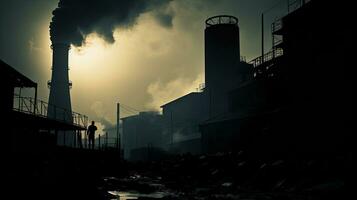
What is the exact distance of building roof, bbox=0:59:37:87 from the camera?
2212 cm

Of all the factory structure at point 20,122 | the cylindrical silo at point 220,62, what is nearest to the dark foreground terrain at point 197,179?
the factory structure at point 20,122

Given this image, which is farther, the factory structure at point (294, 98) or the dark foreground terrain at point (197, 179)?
the factory structure at point (294, 98)

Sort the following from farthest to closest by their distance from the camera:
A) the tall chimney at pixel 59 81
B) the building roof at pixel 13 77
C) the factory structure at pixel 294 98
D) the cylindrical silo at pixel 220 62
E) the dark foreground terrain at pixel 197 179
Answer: the cylindrical silo at pixel 220 62
the tall chimney at pixel 59 81
the factory structure at pixel 294 98
the building roof at pixel 13 77
the dark foreground terrain at pixel 197 179

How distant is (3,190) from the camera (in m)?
9.59

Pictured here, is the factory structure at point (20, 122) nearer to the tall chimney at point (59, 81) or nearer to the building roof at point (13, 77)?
the building roof at point (13, 77)

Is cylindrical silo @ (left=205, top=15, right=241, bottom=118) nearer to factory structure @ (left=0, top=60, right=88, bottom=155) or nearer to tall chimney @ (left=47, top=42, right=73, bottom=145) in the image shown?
tall chimney @ (left=47, top=42, right=73, bottom=145)

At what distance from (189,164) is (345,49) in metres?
12.4

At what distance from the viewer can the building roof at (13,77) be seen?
871 inches

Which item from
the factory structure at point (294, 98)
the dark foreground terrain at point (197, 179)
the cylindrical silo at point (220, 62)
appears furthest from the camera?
the cylindrical silo at point (220, 62)

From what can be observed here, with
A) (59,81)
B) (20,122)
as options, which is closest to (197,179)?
(20,122)

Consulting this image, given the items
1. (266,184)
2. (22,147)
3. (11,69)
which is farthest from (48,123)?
(266,184)

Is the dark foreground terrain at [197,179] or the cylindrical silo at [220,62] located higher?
the cylindrical silo at [220,62]

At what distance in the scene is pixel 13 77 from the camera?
78.6 ft

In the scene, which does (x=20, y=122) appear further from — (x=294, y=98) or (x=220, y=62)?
(x=220, y=62)
